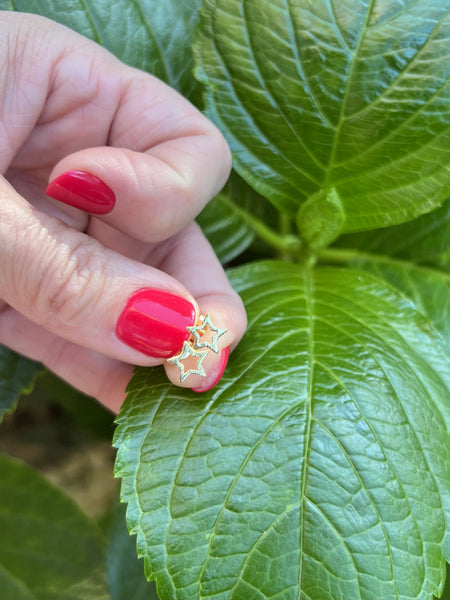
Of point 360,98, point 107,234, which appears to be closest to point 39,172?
point 107,234

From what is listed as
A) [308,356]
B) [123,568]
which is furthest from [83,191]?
[123,568]

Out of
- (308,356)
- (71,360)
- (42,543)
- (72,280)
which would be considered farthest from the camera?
(42,543)

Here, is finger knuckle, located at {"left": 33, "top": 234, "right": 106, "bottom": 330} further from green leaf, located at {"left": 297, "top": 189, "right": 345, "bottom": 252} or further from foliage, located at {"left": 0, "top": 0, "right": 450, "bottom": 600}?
green leaf, located at {"left": 297, "top": 189, "right": 345, "bottom": 252}

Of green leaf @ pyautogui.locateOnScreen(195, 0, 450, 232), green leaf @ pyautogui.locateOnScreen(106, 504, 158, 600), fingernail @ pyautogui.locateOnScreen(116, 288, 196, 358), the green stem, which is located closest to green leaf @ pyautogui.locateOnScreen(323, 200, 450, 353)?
the green stem

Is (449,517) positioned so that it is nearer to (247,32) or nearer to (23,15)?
(247,32)

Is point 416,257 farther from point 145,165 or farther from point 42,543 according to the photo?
point 42,543

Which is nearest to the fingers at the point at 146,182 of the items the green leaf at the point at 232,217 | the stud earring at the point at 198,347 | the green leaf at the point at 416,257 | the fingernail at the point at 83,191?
the fingernail at the point at 83,191
